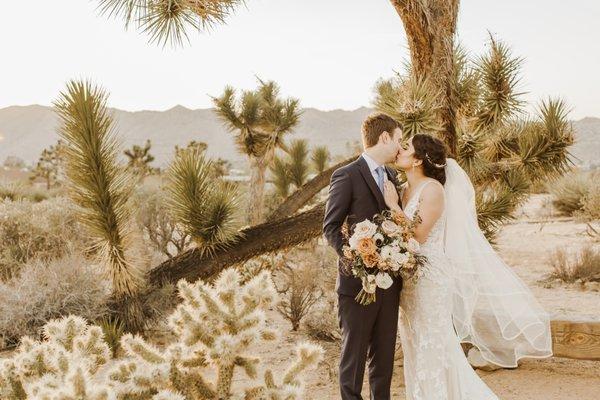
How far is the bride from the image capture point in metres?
4.02

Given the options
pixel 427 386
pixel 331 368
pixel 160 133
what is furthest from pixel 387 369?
pixel 160 133

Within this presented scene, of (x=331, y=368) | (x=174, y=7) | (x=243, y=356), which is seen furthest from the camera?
(x=331, y=368)

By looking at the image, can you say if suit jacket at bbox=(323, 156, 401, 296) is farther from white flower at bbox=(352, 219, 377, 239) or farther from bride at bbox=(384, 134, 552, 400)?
white flower at bbox=(352, 219, 377, 239)

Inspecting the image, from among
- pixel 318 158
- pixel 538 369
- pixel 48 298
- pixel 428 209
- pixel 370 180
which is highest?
pixel 318 158

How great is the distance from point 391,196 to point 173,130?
86171 millimetres

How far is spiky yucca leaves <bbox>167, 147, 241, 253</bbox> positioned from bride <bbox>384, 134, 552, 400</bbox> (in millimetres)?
2749

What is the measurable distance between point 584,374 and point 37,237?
323 inches

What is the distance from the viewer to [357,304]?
12.1 ft

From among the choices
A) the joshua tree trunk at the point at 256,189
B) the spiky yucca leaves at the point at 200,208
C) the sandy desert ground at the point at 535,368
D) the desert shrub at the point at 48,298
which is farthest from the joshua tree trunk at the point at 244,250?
the joshua tree trunk at the point at 256,189

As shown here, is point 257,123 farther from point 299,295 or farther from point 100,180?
point 100,180

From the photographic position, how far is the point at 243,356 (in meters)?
2.67

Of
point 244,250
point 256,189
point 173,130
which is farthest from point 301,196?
point 173,130

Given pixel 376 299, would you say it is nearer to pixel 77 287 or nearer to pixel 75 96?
pixel 75 96

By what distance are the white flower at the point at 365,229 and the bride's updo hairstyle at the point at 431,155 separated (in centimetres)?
89
